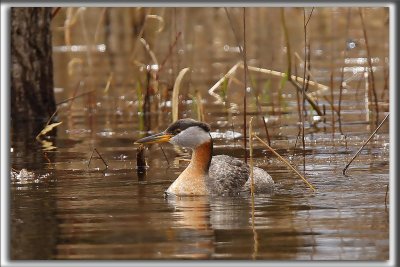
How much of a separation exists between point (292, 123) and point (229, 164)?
3660mm

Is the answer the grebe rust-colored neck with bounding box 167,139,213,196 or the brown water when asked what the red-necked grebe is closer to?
the grebe rust-colored neck with bounding box 167,139,213,196

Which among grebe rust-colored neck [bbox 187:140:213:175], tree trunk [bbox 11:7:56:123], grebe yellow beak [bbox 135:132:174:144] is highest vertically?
tree trunk [bbox 11:7:56:123]

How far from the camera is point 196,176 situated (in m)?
9.50

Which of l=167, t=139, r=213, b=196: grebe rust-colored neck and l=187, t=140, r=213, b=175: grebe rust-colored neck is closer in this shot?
l=167, t=139, r=213, b=196: grebe rust-colored neck

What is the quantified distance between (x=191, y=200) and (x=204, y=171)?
0.49 m

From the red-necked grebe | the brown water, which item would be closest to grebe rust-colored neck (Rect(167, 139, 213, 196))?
the red-necked grebe

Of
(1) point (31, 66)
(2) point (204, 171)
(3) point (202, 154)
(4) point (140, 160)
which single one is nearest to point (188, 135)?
(3) point (202, 154)

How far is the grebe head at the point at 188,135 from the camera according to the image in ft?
31.6

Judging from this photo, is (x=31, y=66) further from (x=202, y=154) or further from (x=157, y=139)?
(x=202, y=154)

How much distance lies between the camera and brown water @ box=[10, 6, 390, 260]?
23.1 ft

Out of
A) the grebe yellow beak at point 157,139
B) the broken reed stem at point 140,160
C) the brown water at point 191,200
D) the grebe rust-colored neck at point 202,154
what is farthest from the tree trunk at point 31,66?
the grebe rust-colored neck at point 202,154

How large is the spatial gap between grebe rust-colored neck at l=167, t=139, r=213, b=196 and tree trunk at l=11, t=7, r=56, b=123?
4552 mm

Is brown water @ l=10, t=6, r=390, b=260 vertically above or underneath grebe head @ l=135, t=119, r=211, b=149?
underneath

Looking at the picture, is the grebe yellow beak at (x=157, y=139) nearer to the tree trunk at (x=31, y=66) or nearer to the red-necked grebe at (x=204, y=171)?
the red-necked grebe at (x=204, y=171)
